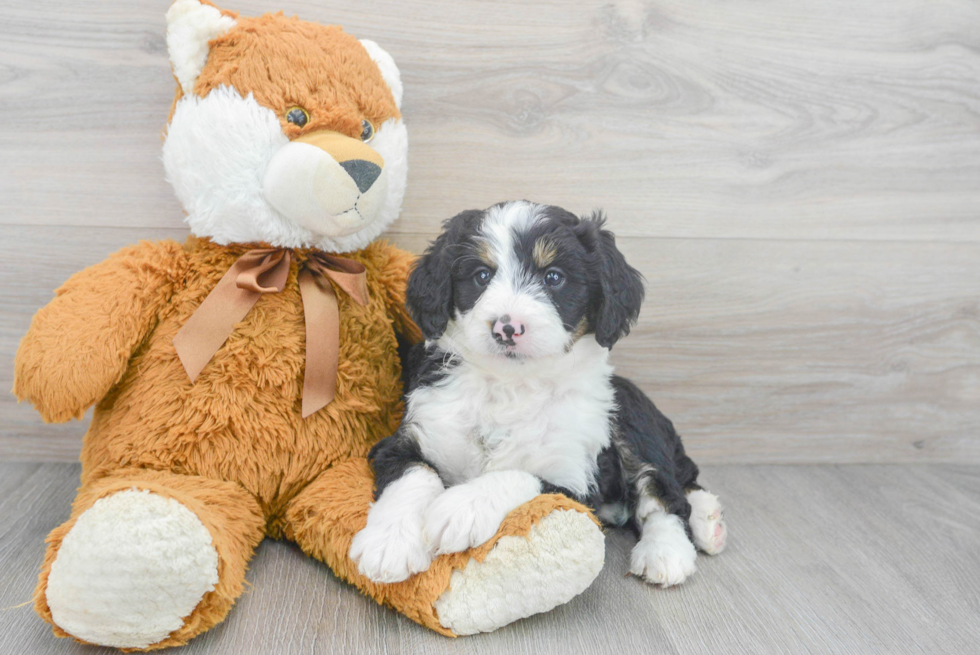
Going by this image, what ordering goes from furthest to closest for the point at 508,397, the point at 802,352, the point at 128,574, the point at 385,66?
the point at 802,352 < the point at 385,66 < the point at 508,397 < the point at 128,574

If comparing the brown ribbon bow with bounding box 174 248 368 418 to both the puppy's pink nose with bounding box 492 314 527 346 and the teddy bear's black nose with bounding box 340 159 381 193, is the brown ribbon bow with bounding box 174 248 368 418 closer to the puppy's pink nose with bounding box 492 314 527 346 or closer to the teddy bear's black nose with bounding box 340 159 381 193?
the teddy bear's black nose with bounding box 340 159 381 193

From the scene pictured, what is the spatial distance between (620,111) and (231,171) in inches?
42.9

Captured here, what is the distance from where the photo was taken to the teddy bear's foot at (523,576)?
4.17 feet

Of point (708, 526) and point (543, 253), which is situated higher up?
point (543, 253)

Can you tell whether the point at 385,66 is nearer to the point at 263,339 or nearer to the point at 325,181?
the point at 325,181

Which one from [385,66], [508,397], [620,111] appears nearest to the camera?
[508,397]

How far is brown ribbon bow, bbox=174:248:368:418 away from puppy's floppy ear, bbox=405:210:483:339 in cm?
20

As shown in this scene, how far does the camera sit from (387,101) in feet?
5.35

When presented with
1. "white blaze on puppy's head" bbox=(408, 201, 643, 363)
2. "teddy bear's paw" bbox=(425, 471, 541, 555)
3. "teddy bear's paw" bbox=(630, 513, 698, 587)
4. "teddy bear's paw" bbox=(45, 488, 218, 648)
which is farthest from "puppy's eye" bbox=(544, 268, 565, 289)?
"teddy bear's paw" bbox=(45, 488, 218, 648)

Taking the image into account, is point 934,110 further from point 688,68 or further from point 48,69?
point 48,69

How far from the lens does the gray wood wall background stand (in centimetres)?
188

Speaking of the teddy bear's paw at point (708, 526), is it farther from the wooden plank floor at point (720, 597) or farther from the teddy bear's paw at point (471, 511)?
the teddy bear's paw at point (471, 511)

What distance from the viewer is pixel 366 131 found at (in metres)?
1.59

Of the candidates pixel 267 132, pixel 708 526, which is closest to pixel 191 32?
pixel 267 132
